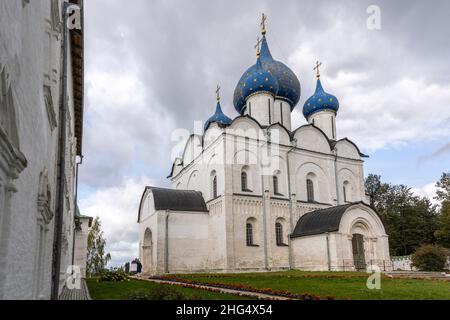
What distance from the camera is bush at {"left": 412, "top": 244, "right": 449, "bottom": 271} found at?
24812 millimetres

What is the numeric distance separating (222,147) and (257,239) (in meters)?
5.84

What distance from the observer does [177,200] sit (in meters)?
25.8

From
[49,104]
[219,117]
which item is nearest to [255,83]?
[219,117]

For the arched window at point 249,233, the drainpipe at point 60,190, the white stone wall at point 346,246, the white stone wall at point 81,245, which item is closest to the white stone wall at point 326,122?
the white stone wall at point 346,246

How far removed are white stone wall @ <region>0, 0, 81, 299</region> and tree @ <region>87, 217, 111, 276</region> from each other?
2688 cm

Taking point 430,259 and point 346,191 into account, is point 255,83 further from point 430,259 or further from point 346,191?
point 430,259

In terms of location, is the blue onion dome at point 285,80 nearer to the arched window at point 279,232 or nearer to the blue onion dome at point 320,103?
the blue onion dome at point 320,103

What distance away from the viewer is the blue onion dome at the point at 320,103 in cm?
3225

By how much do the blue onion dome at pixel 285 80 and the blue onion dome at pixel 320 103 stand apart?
1.17m

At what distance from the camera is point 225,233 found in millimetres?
23812

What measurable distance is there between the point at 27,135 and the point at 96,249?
3085 cm

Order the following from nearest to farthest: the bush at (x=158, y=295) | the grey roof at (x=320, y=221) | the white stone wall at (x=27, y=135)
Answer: the white stone wall at (x=27, y=135) < the bush at (x=158, y=295) < the grey roof at (x=320, y=221)
